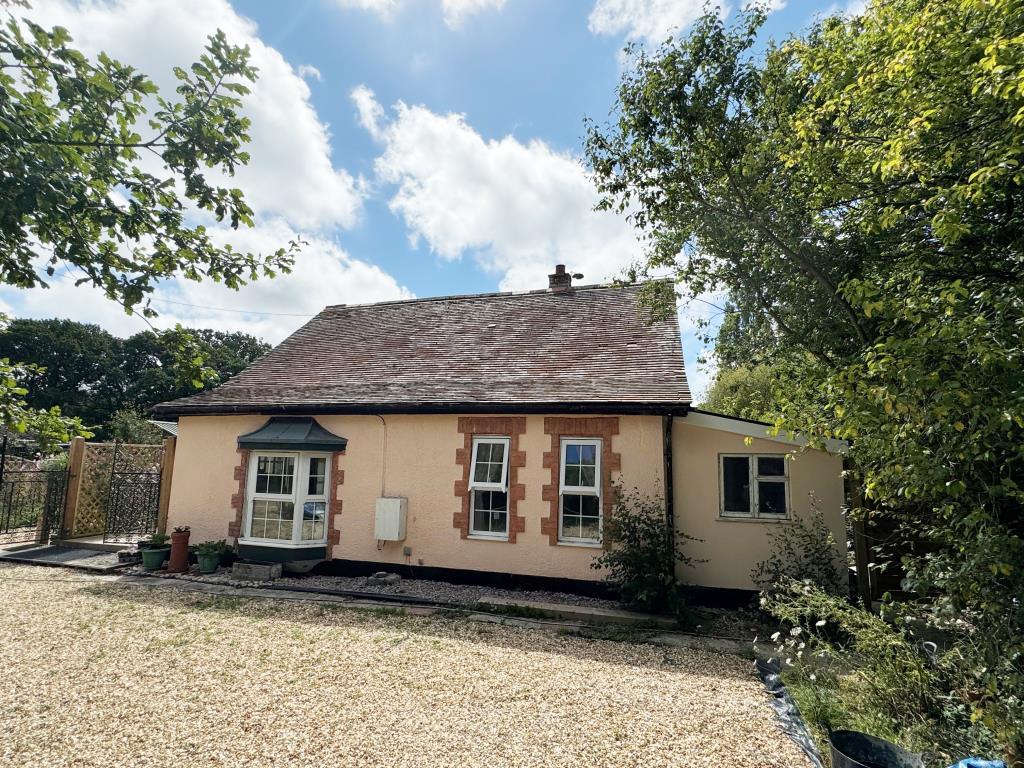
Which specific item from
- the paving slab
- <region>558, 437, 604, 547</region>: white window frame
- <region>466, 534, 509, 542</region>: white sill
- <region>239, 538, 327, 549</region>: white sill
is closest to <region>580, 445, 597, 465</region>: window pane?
<region>558, 437, 604, 547</region>: white window frame

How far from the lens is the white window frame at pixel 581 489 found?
8789 millimetres

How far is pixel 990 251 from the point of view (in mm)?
5719

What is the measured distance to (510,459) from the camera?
9.39 meters

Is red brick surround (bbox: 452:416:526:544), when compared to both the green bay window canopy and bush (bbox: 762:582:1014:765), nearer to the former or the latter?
the green bay window canopy

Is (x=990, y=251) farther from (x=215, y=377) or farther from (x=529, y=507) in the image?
(x=215, y=377)

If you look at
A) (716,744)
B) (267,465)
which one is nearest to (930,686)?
(716,744)

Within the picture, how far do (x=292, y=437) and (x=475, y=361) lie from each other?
4035 mm

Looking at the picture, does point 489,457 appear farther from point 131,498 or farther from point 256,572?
point 131,498

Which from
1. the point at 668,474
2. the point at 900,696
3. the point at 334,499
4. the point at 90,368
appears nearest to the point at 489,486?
the point at 668,474

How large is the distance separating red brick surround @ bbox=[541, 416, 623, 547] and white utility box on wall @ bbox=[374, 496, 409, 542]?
2700 millimetres

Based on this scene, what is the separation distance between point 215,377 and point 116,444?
1293cm

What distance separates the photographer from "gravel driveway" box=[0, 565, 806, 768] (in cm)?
405

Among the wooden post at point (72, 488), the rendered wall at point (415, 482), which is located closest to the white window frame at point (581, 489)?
the rendered wall at point (415, 482)

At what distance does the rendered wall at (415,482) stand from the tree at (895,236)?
3.76 meters
